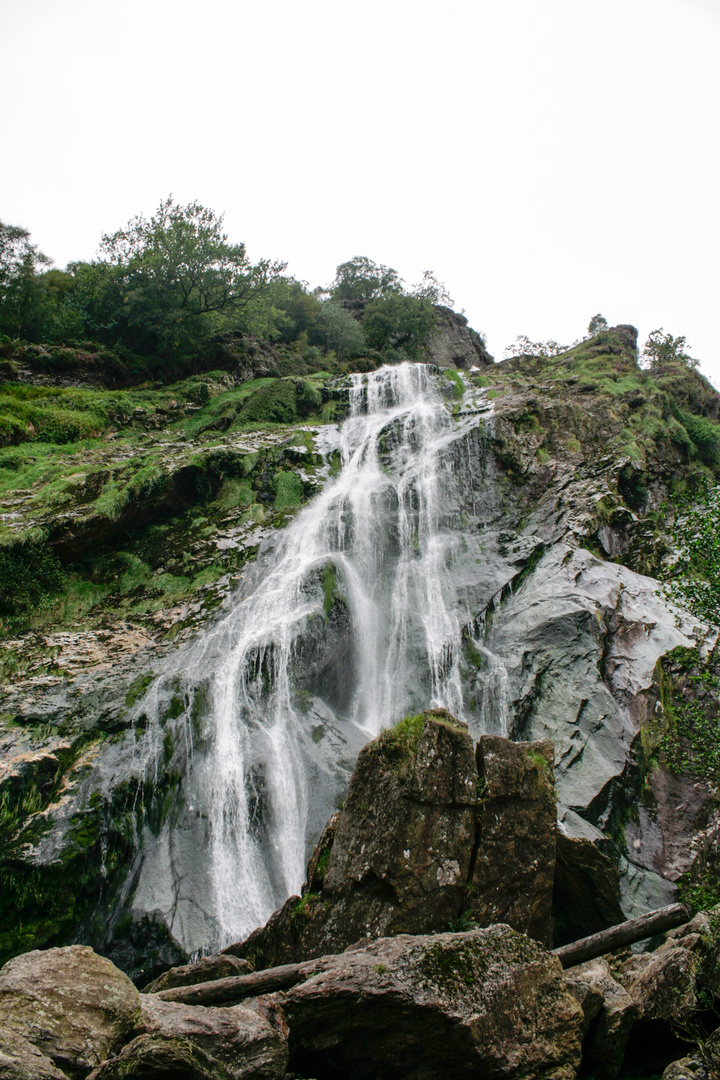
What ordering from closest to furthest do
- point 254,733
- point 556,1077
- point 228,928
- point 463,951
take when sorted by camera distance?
point 556,1077
point 463,951
point 228,928
point 254,733

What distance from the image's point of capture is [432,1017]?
16.5 ft

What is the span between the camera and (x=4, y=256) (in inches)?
1089

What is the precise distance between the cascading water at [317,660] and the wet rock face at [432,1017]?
16.8 feet

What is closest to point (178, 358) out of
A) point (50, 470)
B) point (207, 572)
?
point (50, 470)

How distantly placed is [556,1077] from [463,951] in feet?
3.87

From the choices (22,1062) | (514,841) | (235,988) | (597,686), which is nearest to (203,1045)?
(235,988)

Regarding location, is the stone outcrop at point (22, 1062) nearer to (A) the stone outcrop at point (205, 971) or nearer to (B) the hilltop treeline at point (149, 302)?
(A) the stone outcrop at point (205, 971)

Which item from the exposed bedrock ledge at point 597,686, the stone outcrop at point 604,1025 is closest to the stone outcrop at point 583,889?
the exposed bedrock ledge at point 597,686

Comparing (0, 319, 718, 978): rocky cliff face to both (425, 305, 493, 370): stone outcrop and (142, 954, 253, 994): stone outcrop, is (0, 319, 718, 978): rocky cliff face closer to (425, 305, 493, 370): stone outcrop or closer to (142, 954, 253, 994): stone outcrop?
(142, 954, 253, 994): stone outcrop

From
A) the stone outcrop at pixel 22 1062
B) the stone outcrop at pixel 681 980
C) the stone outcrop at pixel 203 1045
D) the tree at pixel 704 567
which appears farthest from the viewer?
the tree at pixel 704 567

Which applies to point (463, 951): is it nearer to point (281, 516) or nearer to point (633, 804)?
point (633, 804)

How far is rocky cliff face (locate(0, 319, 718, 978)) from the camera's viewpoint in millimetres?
9984

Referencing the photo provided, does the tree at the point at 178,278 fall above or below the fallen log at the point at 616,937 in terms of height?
above

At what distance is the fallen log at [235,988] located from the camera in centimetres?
586
